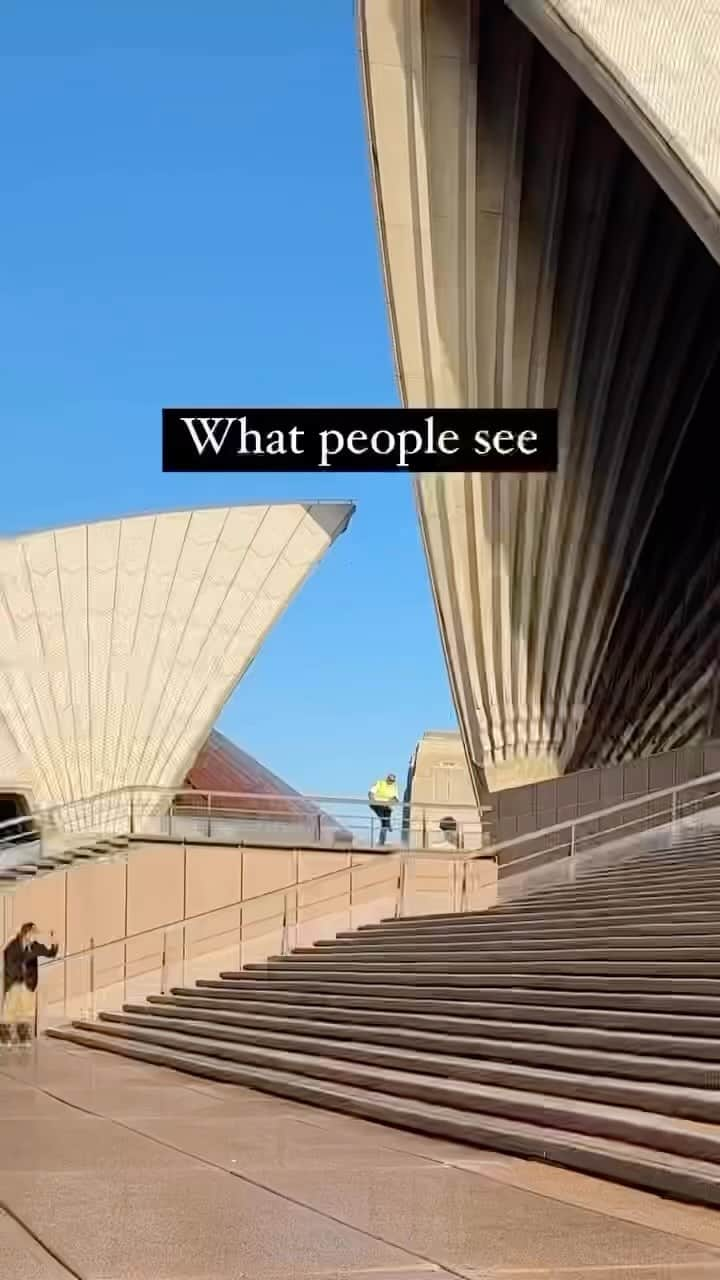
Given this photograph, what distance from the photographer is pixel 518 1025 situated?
32.7 feet

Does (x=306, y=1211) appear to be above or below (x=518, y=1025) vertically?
below

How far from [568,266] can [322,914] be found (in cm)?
1199

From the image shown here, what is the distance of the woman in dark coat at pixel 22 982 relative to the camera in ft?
50.2

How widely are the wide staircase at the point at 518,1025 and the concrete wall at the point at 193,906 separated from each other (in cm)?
47

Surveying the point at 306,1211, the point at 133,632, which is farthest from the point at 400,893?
the point at 306,1211

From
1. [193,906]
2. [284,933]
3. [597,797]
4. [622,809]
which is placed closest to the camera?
[284,933]

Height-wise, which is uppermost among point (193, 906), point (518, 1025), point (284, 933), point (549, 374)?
point (549, 374)

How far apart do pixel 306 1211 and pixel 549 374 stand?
23493 millimetres

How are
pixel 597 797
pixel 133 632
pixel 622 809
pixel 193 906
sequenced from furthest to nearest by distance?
1. pixel 133 632
2. pixel 597 797
3. pixel 193 906
4. pixel 622 809

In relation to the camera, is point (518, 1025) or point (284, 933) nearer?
point (518, 1025)

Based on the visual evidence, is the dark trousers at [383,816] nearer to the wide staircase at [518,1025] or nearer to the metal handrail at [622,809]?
the metal handrail at [622,809]

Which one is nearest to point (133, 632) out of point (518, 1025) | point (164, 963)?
point (164, 963)

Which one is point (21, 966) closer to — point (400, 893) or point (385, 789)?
point (400, 893)

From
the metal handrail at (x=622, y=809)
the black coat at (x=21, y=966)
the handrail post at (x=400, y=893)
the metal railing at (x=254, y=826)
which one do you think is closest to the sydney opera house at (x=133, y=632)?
the metal railing at (x=254, y=826)
